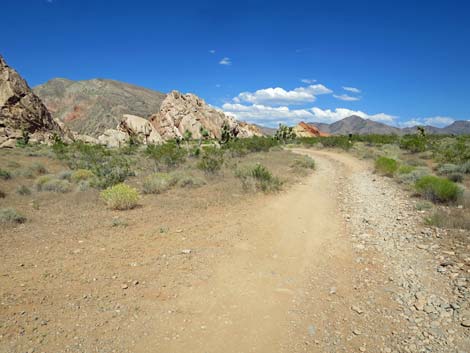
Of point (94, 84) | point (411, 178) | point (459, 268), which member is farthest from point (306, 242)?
point (94, 84)

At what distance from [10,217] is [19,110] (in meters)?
69.2

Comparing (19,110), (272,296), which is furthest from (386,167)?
(19,110)

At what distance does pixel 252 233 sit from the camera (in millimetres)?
7254

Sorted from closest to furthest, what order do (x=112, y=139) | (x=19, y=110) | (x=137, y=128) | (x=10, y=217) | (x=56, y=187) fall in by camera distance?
1. (x=10, y=217)
2. (x=56, y=187)
3. (x=112, y=139)
4. (x=19, y=110)
5. (x=137, y=128)

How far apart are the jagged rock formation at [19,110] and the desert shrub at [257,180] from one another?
59.7 meters

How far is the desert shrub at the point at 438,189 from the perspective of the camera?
8500 millimetres

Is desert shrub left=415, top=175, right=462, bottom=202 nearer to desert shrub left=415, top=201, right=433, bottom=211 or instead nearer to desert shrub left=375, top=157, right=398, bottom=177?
desert shrub left=415, top=201, right=433, bottom=211

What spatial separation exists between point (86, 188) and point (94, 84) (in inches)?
5353

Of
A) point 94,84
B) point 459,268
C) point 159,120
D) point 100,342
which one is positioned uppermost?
point 94,84

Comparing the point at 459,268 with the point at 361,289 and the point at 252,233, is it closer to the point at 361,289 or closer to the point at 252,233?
the point at 361,289

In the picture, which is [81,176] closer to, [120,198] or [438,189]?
[120,198]

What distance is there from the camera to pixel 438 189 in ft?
28.8

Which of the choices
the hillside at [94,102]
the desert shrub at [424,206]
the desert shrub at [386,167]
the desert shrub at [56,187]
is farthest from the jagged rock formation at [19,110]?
the desert shrub at [424,206]

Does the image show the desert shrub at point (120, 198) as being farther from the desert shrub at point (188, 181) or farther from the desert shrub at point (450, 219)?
the desert shrub at point (450, 219)
